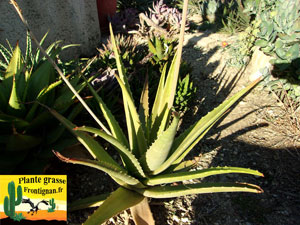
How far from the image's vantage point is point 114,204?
1290mm

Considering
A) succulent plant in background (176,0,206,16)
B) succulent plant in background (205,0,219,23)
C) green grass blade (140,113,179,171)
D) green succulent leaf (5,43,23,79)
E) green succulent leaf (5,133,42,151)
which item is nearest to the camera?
green grass blade (140,113,179,171)

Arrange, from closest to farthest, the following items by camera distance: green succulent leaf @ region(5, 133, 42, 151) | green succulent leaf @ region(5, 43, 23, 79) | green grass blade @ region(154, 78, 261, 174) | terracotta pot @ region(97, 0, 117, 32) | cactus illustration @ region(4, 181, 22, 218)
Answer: cactus illustration @ region(4, 181, 22, 218) < green grass blade @ region(154, 78, 261, 174) < green succulent leaf @ region(5, 133, 42, 151) < green succulent leaf @ region(5, 43, 23, 79) < terracotta pot @ region(97, 0, 117, 32)

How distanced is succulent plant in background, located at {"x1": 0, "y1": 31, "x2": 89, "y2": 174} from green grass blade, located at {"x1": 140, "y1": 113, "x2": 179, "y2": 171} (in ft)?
2.15

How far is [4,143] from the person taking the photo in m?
1.59

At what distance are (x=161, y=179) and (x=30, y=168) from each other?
0.82 metres

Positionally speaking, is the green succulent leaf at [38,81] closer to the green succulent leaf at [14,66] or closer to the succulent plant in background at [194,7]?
the green succulent leaf at [14,66]

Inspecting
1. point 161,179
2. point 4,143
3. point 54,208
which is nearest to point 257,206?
point 161,179

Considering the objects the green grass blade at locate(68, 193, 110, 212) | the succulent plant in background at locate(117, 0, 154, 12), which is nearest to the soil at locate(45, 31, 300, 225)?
the green grass blade at locate(68, 193, 110, 212)

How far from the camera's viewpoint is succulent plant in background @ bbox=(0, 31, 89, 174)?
1520 mm

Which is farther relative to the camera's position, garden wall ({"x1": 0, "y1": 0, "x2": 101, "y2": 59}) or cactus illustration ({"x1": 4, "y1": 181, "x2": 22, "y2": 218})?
garden wall ({"x1": 0, "y1": 0, "x2": 101, "y2": 59})

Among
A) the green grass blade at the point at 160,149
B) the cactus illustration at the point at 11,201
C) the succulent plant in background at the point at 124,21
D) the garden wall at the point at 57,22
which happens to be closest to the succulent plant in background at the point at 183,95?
the green grass blade at the point at 160,149

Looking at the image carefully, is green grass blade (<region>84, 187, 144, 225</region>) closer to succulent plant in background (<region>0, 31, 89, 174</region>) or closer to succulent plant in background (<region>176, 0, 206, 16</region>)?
succulent plant in background (<region>0, 31, 89, 174</region>)

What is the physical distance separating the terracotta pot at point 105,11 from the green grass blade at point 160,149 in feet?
11.2

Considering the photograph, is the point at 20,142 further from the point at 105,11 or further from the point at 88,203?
the point at 105,11
